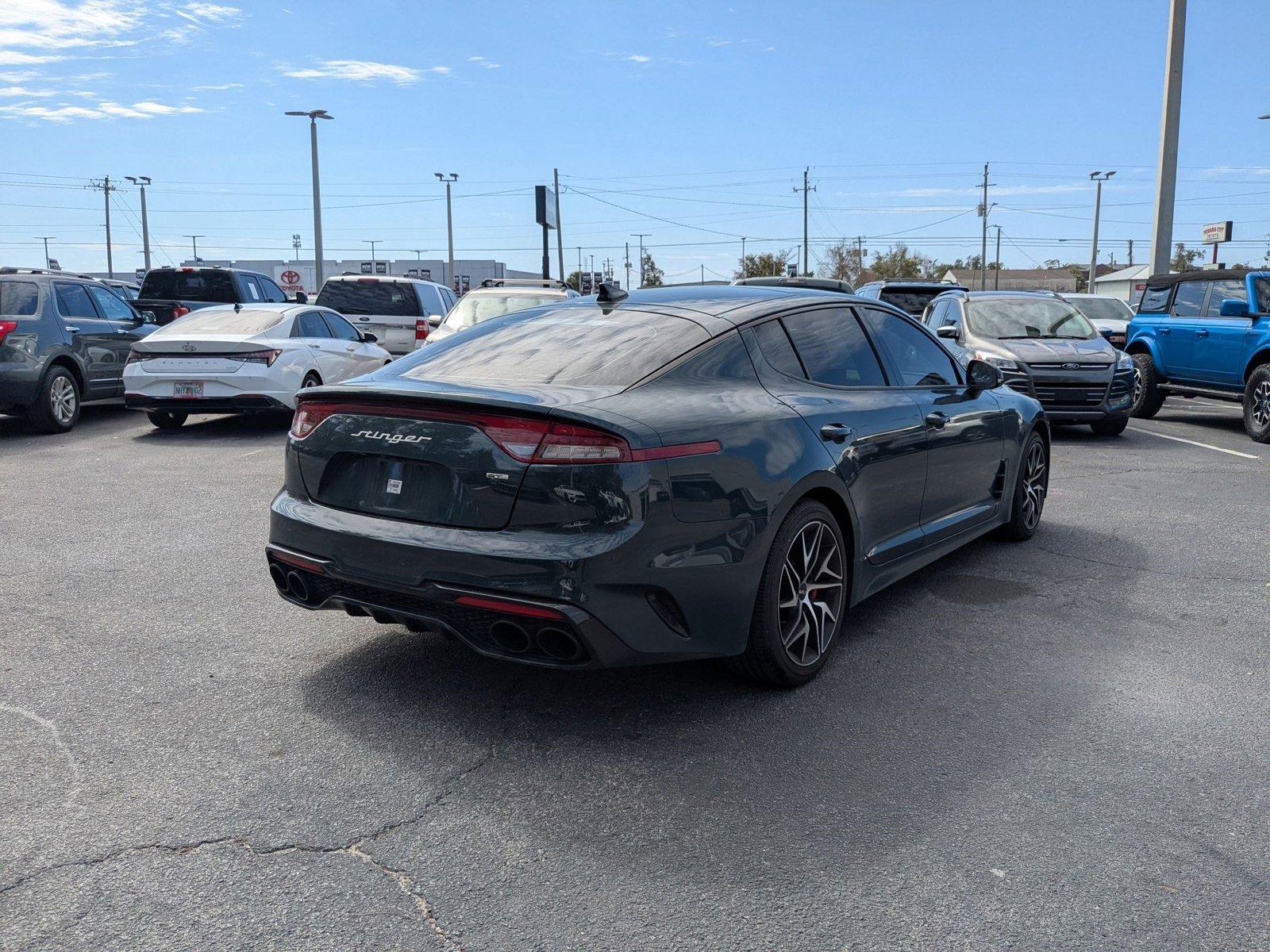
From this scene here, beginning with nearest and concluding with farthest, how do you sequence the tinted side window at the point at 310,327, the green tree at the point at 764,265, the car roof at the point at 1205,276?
the tinted side window at the point at 310,327 < the car roof at the point at 1205,276 < the green tree at the point at 764,265

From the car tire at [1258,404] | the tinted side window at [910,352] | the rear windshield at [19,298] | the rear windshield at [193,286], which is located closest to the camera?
the tinted side window at [910,352]

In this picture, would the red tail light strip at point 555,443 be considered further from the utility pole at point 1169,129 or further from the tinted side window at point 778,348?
the utility pole at point 1169,129

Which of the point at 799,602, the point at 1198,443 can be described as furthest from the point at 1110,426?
the point at 799,602

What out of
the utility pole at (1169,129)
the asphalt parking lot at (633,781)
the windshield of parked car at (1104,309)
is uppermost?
the utility pole at (1169,129)

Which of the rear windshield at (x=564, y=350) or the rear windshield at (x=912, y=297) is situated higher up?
the rear windshield at (x=912, y=297)

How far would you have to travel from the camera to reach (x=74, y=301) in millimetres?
12680

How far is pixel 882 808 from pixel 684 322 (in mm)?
2043

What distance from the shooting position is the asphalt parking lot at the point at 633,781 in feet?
8.95

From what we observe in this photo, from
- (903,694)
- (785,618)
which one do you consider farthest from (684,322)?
(903,694)

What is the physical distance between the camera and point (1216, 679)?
444 centimetres

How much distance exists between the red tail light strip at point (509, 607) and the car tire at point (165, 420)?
9.98 meters

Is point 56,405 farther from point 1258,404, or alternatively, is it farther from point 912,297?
point 912,297

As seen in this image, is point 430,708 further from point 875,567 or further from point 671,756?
point 875,567

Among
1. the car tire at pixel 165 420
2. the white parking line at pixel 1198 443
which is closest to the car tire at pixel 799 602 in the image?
the white parking line at pixel 1198 443
